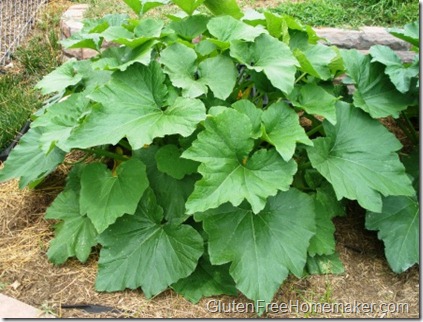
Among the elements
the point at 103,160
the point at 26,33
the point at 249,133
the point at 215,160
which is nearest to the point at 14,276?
the point at 103,160

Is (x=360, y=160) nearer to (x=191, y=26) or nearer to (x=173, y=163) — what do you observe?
(x=173, y=163)

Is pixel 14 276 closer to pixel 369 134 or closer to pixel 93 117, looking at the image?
pixel 93 117

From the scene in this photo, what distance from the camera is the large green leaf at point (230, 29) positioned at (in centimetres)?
285

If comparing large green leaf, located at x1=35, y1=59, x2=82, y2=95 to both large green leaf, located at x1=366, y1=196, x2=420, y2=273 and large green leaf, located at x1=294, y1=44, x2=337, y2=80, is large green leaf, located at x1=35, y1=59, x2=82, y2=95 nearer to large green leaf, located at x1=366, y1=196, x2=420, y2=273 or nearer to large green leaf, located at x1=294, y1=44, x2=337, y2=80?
large green leaf, located at x1=294, y1=44, x2=337, y2=80

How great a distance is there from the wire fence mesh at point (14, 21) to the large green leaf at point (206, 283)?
3.18 meters

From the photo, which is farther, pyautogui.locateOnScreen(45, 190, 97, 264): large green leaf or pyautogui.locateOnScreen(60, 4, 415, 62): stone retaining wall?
pyautogui.locateOnScreen(60, 4, 415, 62): stone retaining wall

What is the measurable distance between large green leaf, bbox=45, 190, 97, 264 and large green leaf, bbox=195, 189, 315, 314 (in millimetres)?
676

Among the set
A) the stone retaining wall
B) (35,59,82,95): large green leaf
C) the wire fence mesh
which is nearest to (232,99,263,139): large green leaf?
(35,59,82,95): large green leaf

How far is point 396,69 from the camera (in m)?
3.10

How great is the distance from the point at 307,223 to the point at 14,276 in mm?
1567

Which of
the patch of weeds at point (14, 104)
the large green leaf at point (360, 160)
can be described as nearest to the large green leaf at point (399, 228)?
the large green leaf at point (360, 160)

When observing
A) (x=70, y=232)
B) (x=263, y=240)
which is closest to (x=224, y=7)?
(x=263, y=240)

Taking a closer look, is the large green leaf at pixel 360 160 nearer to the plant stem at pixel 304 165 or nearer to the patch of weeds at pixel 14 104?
the plant stem at pixel 304 165

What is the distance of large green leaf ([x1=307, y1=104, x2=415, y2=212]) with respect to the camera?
2.73m
